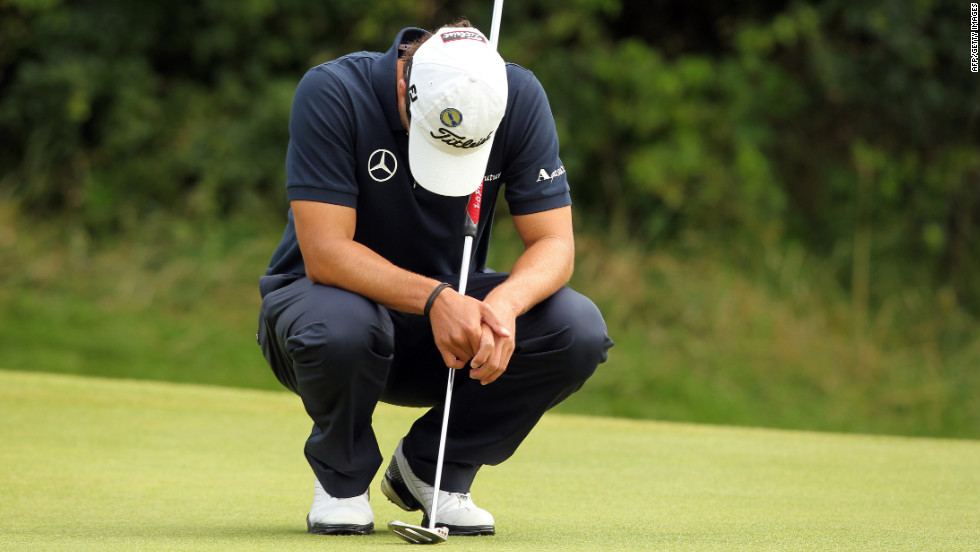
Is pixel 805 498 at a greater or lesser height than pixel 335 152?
lesser

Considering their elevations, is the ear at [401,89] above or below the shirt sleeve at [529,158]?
above

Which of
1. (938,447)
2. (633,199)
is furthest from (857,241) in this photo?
(938,447)

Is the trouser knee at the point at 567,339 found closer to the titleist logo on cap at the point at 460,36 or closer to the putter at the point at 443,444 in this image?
the putter at the point at 443,444

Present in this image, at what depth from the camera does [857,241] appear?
362 inches

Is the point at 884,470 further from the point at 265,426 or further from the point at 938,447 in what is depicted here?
the point at 265,426

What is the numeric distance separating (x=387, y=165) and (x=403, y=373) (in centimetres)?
47

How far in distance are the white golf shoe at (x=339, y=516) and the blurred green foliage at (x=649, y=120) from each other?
21.0ft

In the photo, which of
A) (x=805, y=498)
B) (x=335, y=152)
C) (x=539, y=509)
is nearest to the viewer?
(x=335, y=152)

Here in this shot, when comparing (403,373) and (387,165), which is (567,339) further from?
(387,165)

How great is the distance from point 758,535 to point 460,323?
2.31 ft

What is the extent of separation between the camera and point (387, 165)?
247 centimetres

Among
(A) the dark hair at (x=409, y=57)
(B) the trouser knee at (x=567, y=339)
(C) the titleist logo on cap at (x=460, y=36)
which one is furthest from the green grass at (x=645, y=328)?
(C) the titleist logo on cap at (x=460, y=36)

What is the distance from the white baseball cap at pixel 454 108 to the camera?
222cm

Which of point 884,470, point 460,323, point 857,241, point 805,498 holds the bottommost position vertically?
point 857,241
